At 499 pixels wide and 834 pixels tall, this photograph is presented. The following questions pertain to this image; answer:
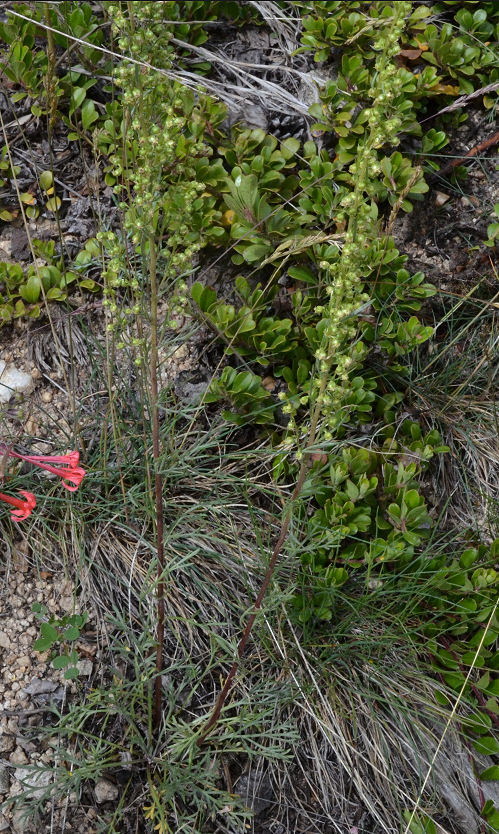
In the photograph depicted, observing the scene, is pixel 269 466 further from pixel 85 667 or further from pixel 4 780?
pixel 4 780

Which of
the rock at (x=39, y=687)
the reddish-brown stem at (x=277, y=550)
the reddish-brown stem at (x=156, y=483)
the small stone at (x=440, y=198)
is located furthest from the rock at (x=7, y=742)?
the small stone at (x=440, y=198)

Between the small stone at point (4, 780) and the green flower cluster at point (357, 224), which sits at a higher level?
the green flower cluster at point (357, 224)

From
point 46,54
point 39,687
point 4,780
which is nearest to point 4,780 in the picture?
point 4,780

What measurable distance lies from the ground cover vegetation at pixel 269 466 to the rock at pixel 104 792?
0.03m

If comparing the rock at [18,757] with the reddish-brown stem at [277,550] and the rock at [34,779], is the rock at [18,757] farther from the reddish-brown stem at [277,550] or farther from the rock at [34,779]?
the reddish-brown stem at [277,550]

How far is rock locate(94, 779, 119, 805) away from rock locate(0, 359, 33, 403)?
129cm

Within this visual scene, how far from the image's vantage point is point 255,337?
8.41 feet

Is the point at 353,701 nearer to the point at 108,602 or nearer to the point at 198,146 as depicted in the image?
the point at 108,602

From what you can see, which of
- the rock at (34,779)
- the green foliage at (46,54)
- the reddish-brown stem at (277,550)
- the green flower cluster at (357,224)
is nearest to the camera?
the green flower cluster at (357,224)

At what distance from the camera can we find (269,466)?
8.56ft

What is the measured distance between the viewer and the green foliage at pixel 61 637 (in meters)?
2.05

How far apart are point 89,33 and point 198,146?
1491 millimetres

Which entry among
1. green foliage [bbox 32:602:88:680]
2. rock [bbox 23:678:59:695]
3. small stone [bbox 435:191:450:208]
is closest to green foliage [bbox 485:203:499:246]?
small stone [bbox 435:191:450:208]

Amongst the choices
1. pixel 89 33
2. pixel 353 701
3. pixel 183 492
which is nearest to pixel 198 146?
pixel 183 492
